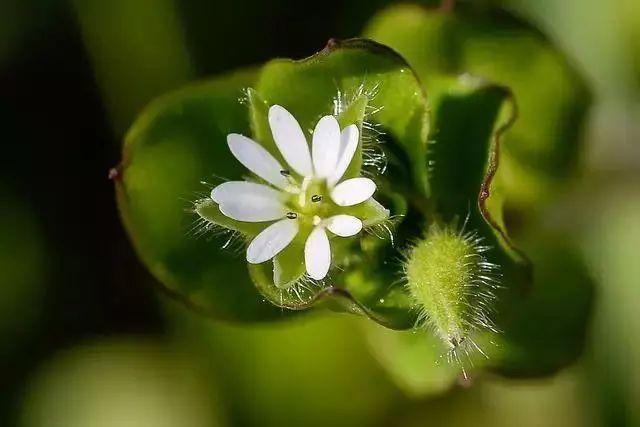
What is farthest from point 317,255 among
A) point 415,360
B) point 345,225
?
point 415,360

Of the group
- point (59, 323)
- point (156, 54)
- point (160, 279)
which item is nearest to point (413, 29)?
point (160, 279)

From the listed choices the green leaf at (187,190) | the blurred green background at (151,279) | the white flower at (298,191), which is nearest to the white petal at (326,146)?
the white flower at (298,191)

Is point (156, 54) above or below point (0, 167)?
above

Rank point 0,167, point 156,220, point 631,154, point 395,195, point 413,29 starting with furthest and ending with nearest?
1. point 0,167
2. point 631,154
3. point 413,29
4. point 156,220
5. point 395,195

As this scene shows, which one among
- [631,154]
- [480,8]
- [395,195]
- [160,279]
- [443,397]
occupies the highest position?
[480,8]

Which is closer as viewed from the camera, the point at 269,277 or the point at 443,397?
the point at 269,277

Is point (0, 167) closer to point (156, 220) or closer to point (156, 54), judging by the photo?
point (156, 54)

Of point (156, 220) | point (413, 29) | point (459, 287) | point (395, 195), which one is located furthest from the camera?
point (413, 29)
